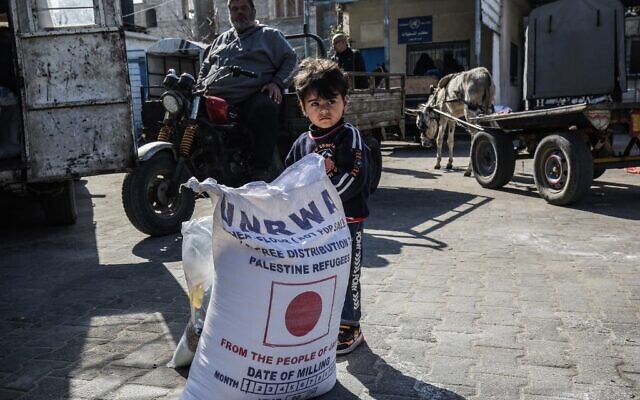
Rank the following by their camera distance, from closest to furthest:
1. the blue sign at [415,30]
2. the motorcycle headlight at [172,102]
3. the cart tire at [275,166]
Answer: the motorcycle headlight at [172,102] → the cart tire at [275,166] → the blue sign at [415,30]

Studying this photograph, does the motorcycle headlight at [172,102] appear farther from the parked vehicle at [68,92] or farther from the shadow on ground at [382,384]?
the shadow on ground at [382,384]

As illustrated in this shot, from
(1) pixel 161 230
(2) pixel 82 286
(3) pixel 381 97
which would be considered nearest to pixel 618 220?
(3) pixel 381 97

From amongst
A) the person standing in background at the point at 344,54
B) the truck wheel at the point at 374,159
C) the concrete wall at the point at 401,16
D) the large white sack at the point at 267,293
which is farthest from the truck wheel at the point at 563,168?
the concrete wall at the point at 401,16

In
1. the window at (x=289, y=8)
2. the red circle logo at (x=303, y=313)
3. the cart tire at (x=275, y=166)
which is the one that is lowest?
the red circle logo at (x=303, y=313)

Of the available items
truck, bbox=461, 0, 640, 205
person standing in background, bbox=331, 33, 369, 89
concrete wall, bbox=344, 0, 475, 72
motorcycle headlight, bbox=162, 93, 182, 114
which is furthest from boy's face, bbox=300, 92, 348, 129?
concrete wall, bbox=344, 0, 475, 72

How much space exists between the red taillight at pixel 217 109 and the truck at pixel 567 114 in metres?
3.61

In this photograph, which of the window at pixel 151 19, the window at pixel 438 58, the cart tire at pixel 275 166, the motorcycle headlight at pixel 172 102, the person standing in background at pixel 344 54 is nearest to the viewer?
the motorcycle headlight at pixel 172 102

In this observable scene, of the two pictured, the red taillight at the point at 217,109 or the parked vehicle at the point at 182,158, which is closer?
the parked vehicle at the point at 182,158

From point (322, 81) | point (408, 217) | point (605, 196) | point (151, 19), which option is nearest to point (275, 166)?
point (408, 217)

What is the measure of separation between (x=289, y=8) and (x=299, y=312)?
30377mm

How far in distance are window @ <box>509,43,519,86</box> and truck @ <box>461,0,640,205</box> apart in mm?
7897

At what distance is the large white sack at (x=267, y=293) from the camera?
2.20m

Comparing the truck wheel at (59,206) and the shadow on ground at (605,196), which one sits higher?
the truck wheel at (59,206)

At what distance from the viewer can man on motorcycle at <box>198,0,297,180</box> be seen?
566cm
